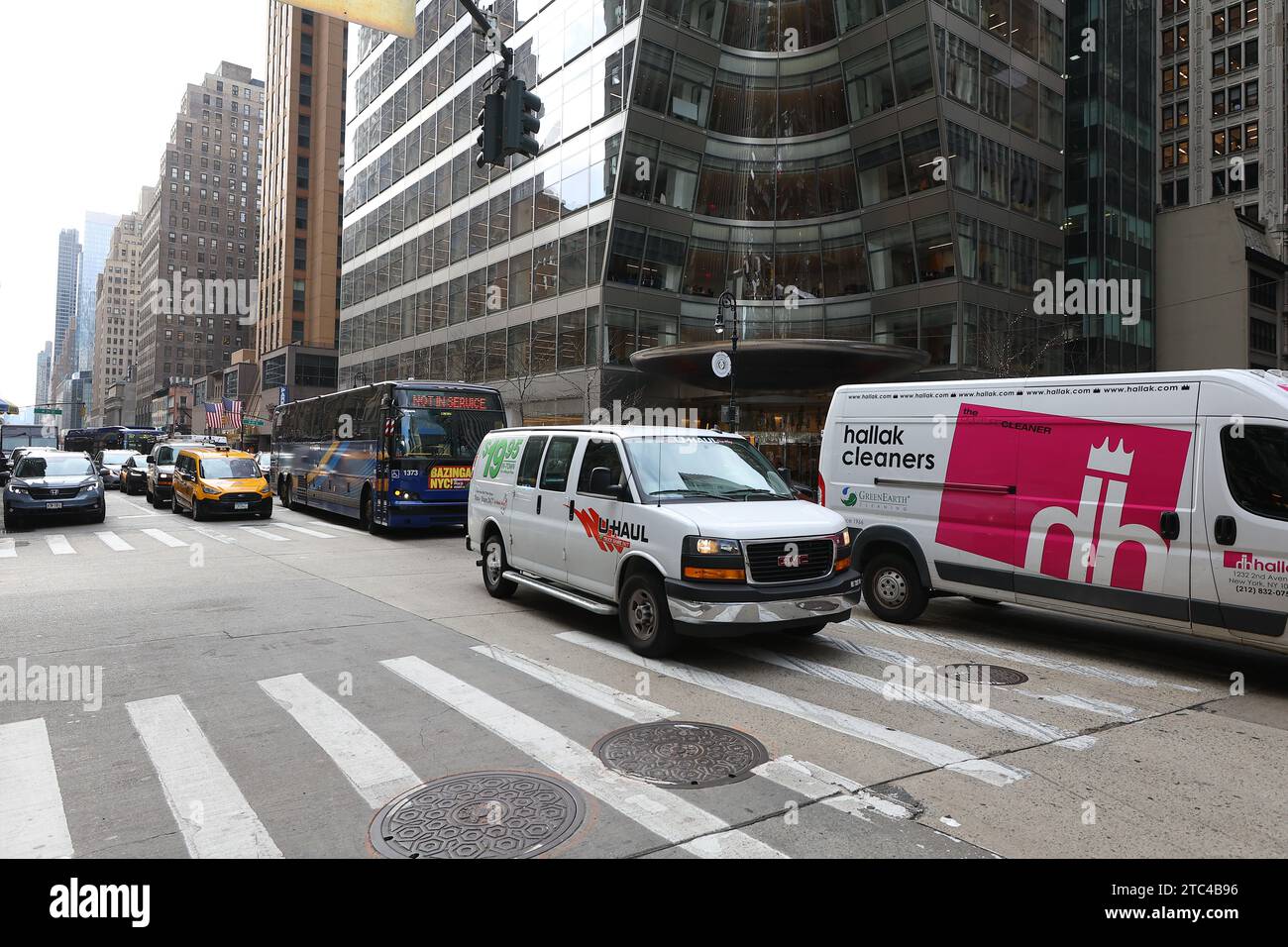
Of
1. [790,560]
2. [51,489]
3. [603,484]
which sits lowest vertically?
[790,560]

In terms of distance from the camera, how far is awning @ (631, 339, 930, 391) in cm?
3188

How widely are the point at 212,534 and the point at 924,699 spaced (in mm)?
16249

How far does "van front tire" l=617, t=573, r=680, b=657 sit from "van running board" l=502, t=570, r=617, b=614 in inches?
7.3

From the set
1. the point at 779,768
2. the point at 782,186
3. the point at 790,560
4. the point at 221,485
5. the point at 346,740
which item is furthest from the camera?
the point at 782,186

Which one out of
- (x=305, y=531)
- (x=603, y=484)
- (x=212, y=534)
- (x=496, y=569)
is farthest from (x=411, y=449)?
(x=603, y=484)

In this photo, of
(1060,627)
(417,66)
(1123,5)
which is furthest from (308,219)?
(1060,627)

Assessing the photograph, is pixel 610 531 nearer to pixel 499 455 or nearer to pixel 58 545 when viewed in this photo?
pixel 499 455

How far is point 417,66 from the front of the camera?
52000mm

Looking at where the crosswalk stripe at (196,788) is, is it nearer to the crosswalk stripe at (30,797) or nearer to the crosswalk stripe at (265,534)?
the crosswalk stripe at (30,797)

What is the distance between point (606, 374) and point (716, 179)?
35.8ft

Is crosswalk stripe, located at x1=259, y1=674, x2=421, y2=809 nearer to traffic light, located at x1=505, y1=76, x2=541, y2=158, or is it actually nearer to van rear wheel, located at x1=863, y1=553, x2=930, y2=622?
van rear wheel, located at x1=863, y1=553, x2=930, y2=622

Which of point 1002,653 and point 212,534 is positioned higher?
point 212,534

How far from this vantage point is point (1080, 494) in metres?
7.50
